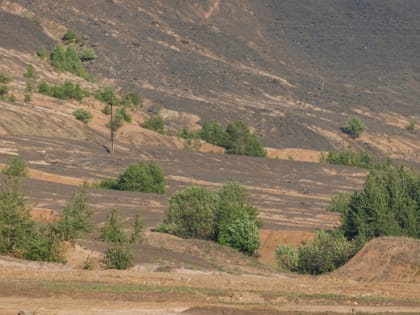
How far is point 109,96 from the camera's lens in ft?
378

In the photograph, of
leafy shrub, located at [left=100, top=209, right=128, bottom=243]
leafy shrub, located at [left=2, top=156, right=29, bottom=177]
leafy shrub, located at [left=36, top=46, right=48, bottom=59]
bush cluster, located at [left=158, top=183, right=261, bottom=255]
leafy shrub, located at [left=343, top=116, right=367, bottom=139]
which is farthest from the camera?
leafy shrub, located at [left=36, top=46, right=48, bottom=59]

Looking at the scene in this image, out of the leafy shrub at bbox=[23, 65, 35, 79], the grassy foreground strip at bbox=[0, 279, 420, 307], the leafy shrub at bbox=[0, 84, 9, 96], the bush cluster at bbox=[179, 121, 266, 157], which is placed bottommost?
the grassy foreground strip at bbox=[0, 279, 420, 307]

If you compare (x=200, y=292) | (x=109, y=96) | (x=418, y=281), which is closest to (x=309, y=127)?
(x=109, y=96)

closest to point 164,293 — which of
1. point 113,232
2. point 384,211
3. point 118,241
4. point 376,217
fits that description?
point 118,241

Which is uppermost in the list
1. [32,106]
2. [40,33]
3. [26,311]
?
[40,33]

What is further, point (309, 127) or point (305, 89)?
point (305, 89)

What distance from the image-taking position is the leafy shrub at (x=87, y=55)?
5404 inches

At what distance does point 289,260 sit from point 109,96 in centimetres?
7339

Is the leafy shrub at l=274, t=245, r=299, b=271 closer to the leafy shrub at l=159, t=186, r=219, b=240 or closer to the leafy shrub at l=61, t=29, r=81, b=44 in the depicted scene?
the leafy shrub at l=159, t=186, r=219, b=240

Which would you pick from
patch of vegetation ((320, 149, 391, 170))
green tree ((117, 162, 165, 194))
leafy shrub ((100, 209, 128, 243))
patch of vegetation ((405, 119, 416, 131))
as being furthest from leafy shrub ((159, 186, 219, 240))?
patch of vegetation ((405, 119, 416, 131))

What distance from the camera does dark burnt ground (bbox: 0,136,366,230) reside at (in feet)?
221

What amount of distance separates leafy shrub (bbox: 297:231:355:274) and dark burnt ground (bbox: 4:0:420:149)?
71955 millimetres

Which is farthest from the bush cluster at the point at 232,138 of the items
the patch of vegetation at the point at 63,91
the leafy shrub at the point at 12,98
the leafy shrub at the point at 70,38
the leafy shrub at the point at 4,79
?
the leafy shrub at the point at 70,38

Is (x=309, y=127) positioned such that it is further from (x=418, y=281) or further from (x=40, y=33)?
(x=418, y=281)
